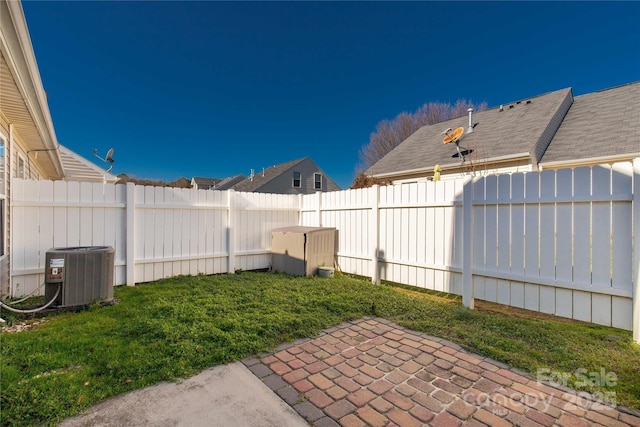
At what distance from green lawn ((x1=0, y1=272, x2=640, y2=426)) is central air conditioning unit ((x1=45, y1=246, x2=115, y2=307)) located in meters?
0.21

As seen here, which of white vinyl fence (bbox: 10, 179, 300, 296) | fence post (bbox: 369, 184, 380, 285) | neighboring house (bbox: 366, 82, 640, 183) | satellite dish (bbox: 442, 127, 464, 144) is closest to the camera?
white vinyl fence (bbox: 10, 179, 300, 296)

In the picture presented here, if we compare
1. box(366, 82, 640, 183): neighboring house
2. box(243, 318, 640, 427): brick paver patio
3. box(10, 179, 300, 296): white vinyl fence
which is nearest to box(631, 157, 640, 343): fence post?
box(243, 318, 640, 427): brick paver patio

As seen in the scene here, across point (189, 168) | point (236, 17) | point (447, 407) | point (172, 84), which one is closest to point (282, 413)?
point (447, 407)

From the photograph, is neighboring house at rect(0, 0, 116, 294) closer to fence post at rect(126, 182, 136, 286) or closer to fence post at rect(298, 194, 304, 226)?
fence post at rect(126, 182, 136, 286)

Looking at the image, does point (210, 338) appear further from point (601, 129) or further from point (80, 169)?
point (80, 169)

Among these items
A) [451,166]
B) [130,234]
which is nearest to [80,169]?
[130,234]

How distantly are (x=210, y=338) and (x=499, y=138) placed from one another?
10973 millimetres

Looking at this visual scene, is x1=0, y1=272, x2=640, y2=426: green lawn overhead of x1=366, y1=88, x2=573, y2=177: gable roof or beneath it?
beneath

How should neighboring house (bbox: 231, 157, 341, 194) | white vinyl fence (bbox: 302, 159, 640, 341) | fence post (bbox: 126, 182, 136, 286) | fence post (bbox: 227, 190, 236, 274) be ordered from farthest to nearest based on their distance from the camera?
1. neighboring house (bbox: 231, 157, 341, 194)
2. fence post (bbox: 227, 190, 236, 274)
3. fence post (bbox: 126, 182, 136, 286)
4. white vinyl fence (bbox: 302, 159, 640, 341)

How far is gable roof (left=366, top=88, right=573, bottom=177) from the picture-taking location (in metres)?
8.95

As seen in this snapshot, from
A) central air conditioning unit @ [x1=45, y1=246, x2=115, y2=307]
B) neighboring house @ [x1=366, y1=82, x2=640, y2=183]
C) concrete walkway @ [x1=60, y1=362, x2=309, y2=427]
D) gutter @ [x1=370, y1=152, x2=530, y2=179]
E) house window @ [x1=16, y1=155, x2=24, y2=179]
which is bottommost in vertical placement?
concrete walkway @ [x1=60, y1=362, x2=309, y2=427]

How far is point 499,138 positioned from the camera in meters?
9.95

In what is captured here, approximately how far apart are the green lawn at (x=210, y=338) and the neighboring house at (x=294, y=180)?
1862cm

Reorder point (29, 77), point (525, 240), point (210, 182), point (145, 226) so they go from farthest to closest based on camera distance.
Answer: point (210, 182), point (145, 226), point (525, 240), point (29, 77)
